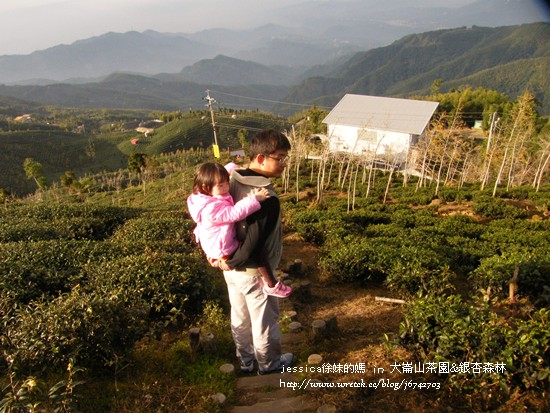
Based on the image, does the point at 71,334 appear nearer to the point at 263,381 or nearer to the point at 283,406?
the point at 263,381

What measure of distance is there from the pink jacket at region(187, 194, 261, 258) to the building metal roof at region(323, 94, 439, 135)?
110 feet

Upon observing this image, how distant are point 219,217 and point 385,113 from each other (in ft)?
125

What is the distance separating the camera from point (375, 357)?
14.0 feet

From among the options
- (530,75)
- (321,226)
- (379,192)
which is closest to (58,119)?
(379,192)

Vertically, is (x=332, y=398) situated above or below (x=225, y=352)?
above

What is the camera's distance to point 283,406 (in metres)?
3.65

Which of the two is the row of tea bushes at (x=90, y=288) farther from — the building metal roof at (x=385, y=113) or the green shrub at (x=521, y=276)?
the building metal roof at (x=385, y=113)

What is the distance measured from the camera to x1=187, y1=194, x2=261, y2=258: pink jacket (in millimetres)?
3287

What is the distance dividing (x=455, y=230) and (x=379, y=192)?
9336mm

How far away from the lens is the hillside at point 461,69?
347 feet

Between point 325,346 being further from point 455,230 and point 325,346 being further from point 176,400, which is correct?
point 455,230

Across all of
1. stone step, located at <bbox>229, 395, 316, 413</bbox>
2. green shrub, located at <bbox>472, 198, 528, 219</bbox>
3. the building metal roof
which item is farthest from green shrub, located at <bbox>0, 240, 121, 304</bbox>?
the building metal roof

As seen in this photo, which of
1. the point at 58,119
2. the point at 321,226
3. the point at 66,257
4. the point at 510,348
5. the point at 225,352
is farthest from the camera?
the point at 58,119

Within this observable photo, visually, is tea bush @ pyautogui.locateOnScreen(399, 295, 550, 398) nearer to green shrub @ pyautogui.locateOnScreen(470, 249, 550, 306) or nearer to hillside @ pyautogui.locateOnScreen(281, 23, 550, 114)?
green shrub @ pyautogui.locateOnScreen(470, 249, 550, 306)
